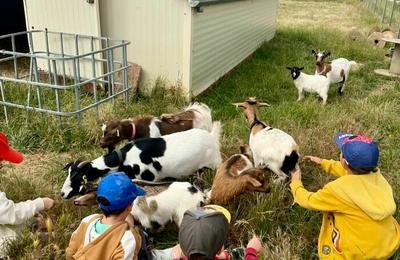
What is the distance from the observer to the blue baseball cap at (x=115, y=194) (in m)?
2.77

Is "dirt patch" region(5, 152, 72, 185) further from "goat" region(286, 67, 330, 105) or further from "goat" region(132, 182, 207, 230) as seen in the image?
"goat" region(286, 67, 330, 105)

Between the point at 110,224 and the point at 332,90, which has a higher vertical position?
the point at 110,224

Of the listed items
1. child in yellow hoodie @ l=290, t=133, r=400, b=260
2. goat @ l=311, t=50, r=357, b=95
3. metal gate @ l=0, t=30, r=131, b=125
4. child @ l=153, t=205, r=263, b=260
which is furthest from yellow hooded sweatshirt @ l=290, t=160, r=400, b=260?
goat @ l=311, t=50, r=357, b=95

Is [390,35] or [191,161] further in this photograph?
[390,35]

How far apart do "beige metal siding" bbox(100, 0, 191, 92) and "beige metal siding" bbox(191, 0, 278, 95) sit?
0.96 ft

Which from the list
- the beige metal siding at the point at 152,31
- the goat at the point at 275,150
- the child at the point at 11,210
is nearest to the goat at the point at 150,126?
the goat at the point at 275,150

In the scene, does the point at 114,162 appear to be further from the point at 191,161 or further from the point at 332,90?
the point at 332,90

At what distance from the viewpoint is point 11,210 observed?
3434 mm

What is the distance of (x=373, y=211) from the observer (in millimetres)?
3146

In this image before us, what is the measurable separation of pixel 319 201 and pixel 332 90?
20.4 feet

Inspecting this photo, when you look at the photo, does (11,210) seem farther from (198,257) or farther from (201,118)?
(201,118)

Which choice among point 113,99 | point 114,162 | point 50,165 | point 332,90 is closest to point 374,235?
point 114,162

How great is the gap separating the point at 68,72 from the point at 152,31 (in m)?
2.03

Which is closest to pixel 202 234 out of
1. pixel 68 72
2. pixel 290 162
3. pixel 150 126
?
pixel 290 162
